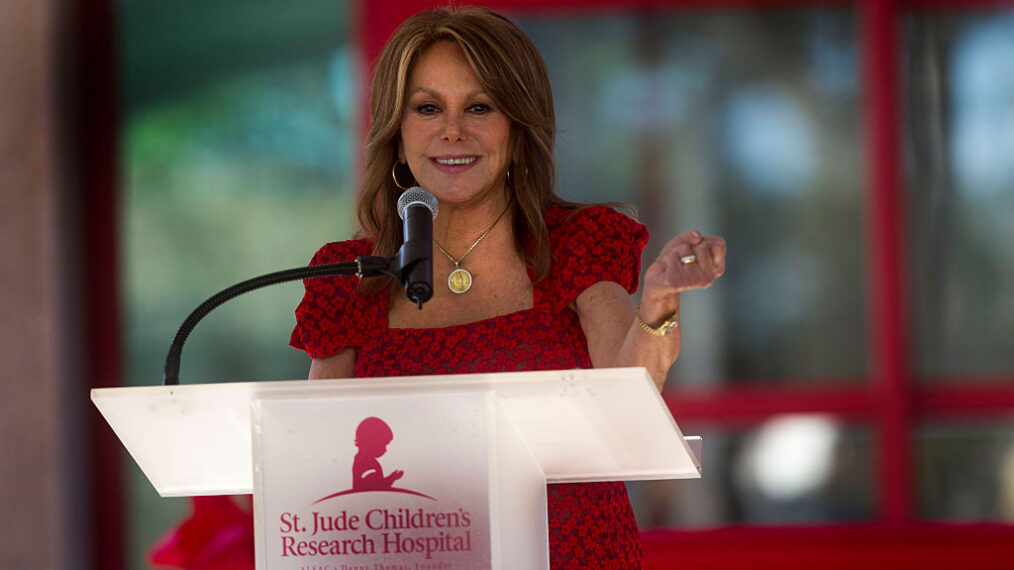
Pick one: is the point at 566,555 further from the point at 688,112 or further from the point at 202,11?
the point at 202,11

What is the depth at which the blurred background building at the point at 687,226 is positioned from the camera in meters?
4.76

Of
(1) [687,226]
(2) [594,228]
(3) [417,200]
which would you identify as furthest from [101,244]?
(3) [417,200]

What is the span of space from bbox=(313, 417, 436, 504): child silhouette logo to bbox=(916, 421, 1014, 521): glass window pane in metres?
3.51

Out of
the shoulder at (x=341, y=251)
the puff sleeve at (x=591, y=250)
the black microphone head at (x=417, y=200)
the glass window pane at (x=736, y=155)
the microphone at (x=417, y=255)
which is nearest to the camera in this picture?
the microphone at (x=417, y=255)

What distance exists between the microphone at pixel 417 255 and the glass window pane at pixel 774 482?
3084mm

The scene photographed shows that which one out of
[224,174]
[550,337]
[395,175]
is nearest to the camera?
[550,337]

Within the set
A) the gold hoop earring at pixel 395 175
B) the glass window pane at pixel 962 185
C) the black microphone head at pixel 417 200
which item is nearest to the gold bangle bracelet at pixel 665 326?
the black microphone head at pixel 417 200

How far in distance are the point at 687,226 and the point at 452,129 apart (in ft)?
8.54

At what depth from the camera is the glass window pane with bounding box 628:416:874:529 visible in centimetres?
477

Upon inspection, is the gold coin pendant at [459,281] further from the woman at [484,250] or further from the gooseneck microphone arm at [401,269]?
the gooseneck microphone arm at [401,269]

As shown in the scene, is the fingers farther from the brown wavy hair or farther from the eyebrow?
the eyebrow

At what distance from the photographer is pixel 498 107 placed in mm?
2432

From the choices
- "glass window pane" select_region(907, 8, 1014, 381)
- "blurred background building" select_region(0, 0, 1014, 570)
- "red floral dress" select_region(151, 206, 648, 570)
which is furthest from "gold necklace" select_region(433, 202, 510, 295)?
"glass window pane" select_region(907, 8, 1014, 381)

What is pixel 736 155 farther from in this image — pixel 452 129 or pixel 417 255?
pixel 417 255
